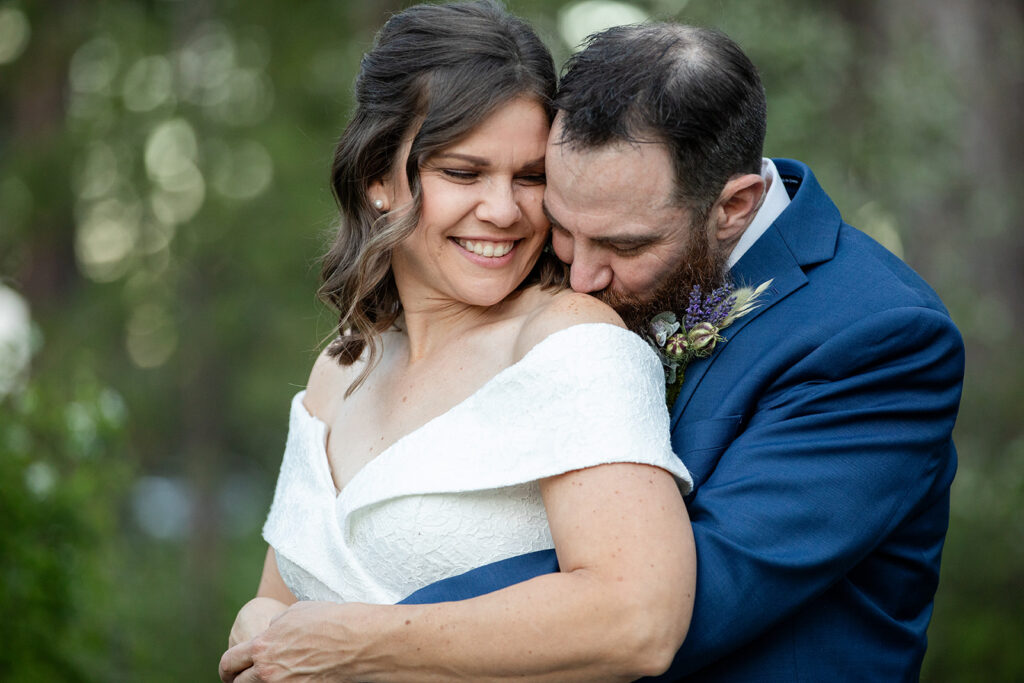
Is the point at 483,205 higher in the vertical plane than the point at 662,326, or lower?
higher

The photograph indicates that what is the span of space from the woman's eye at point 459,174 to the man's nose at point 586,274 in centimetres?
35

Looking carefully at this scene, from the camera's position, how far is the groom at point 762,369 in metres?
2.28

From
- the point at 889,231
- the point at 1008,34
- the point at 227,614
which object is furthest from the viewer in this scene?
the point at 227,614

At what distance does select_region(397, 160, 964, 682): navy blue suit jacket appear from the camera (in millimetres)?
2256

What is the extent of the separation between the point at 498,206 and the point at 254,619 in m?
1.35

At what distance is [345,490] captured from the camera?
8.99ft

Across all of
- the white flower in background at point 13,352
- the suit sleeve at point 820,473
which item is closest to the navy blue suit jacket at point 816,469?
the suit sleeve at point 820,473

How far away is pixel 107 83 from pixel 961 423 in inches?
355

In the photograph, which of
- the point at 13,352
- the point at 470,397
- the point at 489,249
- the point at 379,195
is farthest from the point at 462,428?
the point at 13,352

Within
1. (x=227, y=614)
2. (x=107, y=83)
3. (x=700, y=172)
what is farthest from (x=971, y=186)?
(x=107, y=83)

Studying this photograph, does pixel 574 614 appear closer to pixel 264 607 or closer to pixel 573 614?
pixel 573 614

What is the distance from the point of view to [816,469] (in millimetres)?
2307

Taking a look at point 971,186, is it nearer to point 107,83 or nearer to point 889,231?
point 889,231

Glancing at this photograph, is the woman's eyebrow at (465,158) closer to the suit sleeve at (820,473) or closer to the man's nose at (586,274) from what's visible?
the man's nose at (586,274)
